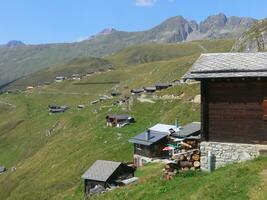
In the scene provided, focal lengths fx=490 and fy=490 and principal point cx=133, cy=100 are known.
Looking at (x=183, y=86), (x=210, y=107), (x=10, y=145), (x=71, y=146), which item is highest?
(x=210, y=107)

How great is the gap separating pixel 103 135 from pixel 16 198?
25.3 metres

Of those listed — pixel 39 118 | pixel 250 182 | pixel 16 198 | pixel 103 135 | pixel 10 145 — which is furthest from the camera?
pixel 39 118

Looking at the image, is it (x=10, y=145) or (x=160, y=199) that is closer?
(x=160, y=199)

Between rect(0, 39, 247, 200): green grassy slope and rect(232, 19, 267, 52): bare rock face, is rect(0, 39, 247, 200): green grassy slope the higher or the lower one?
the lower one

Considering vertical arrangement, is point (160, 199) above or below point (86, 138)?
above

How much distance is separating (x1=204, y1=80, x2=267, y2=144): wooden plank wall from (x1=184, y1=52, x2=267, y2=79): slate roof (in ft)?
2.35

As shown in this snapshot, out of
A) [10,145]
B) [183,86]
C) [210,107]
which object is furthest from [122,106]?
[210,107]

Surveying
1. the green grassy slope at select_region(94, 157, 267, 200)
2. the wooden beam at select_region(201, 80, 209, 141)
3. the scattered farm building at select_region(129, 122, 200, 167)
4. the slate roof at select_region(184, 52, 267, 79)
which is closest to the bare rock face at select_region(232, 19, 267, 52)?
the scattered farm building at select_region(129, 122, 200, 167)

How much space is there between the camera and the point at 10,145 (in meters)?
160

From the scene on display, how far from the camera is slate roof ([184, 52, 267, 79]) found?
29625mm

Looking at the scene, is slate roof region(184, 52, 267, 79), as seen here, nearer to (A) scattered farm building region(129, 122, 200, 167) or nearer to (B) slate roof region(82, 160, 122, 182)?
(B) slate roof region(82, 160, 122, 182)

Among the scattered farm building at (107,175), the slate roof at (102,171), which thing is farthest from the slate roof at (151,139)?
the scattered farm building at (107,175)

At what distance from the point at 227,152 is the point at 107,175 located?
28464mm

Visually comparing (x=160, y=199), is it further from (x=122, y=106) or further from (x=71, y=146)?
(x=122, y=106)
